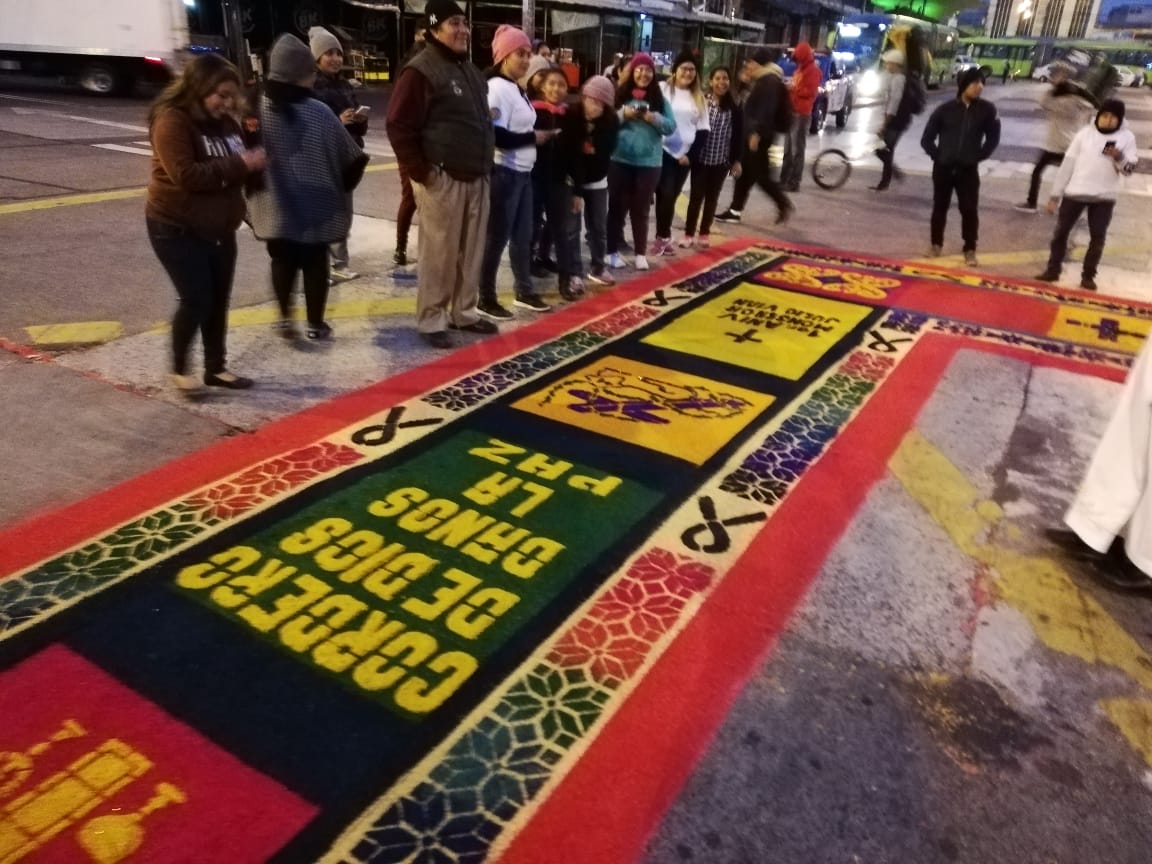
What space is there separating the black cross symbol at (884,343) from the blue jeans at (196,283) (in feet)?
13.2

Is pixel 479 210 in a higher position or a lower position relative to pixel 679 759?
higher

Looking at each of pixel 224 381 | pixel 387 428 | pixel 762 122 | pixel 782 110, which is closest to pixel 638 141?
pixel 762 122

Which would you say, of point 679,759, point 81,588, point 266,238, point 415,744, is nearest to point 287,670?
point 415,744

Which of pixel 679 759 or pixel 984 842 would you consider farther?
pixel 679 759

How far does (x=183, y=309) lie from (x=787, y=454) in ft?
9.91

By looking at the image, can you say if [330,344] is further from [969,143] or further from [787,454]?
[969,143]

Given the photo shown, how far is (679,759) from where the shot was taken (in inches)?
Result: 87.7

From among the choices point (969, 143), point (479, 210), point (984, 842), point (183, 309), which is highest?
point (969, 143)

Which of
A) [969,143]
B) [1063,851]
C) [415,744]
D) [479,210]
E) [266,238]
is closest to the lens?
[1063,851]

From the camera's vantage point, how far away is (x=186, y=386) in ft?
13.5

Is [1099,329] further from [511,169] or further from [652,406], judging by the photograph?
[511,169]

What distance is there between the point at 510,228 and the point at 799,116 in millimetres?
7075

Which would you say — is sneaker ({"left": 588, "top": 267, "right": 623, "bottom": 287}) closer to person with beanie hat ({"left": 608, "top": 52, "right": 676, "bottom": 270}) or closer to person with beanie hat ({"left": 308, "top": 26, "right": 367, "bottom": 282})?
person with beanie hat ({"left": 608, "top": 52, "right": 676, "bottom": 270})

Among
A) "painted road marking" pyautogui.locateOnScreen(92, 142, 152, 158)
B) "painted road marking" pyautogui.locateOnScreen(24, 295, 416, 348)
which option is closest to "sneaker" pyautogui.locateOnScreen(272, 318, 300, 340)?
"painted road marking" pyautogui.locateOnScreen(24, 295, 416, 348)
